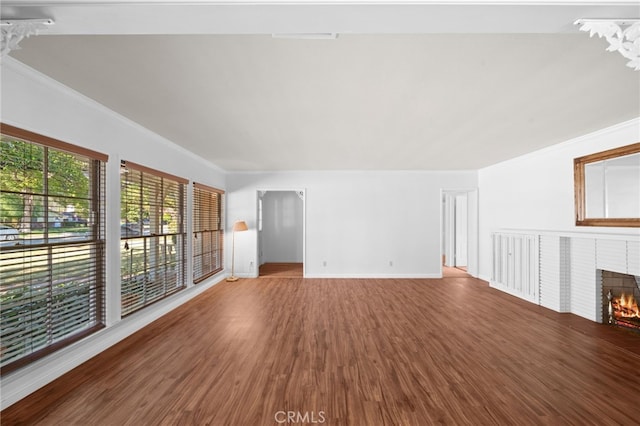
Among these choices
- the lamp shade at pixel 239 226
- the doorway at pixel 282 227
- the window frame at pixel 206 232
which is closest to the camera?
the window frame at pixel 206 232

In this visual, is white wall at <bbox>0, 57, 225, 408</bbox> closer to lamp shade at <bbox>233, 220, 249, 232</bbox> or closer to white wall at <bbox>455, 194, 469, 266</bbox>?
lamp shade at <bbox>233, 220, 249, 232</bbox>

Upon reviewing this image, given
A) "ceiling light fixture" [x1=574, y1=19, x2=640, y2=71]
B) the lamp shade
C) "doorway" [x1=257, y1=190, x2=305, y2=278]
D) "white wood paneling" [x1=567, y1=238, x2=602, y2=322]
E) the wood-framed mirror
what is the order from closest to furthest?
"ceiling light fixture" [x1=574, y1=19, x2=640, y2=71]
the wood-framed mirror
"white wood paneling" [x1=567, y1=238, x2=602, y2=322]
the lamp shade
"doorway" [x1=257, y1=190, x2=305, y2=278]

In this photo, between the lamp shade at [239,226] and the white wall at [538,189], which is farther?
the lamp shade at [239,226]

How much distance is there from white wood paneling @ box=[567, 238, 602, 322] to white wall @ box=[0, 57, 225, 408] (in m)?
6.32

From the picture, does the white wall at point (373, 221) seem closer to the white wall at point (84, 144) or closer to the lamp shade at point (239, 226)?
the lamp shade at point (239, 226)

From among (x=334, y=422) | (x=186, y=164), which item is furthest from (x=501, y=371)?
(x=186, y=164)

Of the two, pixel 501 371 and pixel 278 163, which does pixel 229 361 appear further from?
pixel 278 163

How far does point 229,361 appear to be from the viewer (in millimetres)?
2738

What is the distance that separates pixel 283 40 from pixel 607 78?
108 inches

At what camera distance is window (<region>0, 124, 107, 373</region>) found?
2145 millimetres

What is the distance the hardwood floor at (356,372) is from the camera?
2.01 meters

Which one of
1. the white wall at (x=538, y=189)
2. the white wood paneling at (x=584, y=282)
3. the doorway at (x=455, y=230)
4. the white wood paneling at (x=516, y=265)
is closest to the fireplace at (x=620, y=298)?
the white wood paneling at (x=584, y=282)

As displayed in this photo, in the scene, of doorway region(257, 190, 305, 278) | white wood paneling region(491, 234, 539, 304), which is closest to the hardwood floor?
white wood paneling region(491, 234, 539, 304)

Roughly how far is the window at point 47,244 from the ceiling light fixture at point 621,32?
3.87 metres
